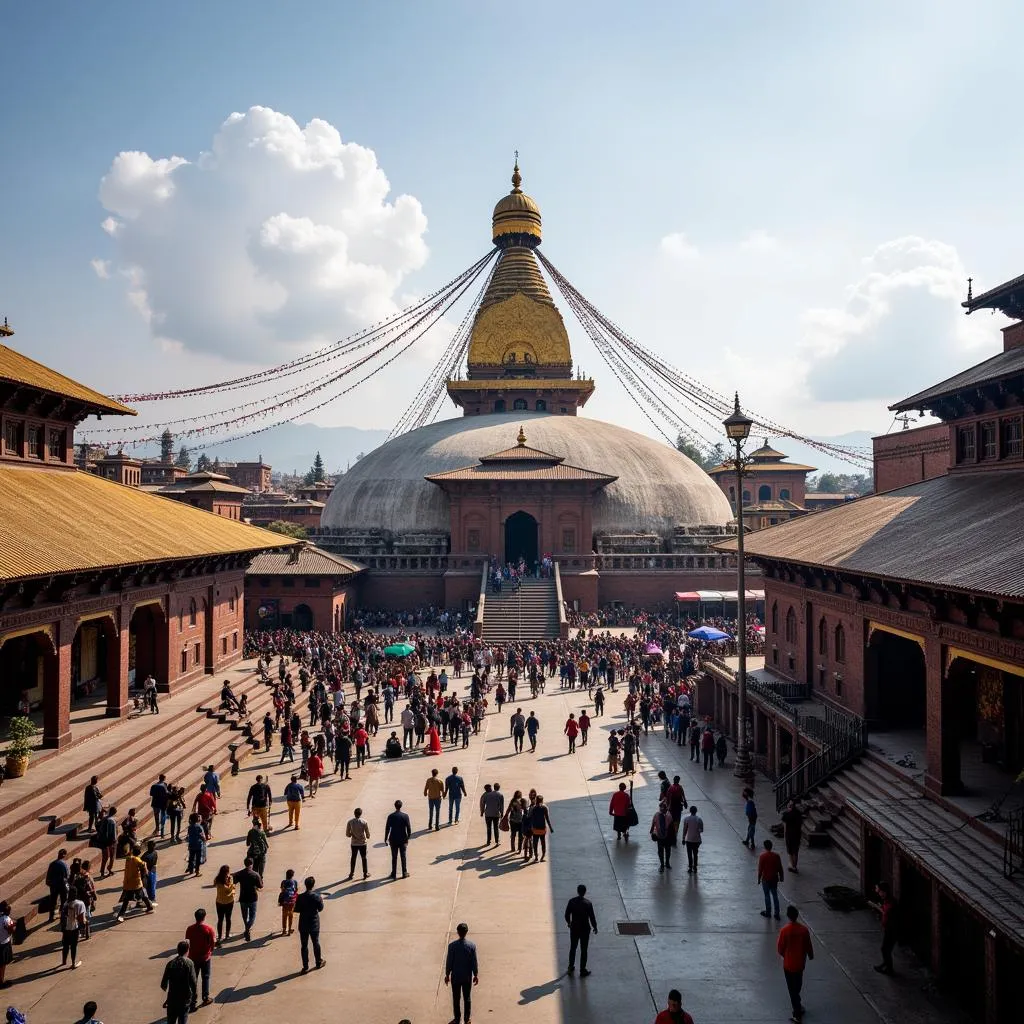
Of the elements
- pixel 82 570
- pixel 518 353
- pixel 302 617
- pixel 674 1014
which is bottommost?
pixel 674 1014

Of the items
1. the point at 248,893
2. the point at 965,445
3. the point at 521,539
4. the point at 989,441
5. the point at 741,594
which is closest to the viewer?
the point at 248,893

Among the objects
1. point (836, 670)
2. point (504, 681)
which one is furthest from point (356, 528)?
point (836, 670)

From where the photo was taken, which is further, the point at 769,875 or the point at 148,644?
the point at 148,644

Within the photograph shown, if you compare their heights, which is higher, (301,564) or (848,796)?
(301,564)

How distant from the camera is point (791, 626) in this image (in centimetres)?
2919

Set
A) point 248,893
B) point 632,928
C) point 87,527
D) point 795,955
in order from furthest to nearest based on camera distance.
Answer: point 87,527, point 632,928, point 248,893, point 795,955

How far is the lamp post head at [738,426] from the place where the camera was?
22.6 meters

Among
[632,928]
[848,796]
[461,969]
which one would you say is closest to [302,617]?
[848,796]

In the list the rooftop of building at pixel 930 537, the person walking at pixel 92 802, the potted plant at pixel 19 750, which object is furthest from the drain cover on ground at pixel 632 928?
the potted plant at pixel 19 750

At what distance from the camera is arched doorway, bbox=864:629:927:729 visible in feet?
73.2

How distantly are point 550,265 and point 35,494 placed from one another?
57323 mm

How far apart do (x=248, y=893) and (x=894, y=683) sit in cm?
1598

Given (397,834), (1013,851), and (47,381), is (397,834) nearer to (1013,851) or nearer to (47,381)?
(1013,851)

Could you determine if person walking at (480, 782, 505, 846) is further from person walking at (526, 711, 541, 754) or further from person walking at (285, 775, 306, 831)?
person walking at (526, 711, 541, 754)
